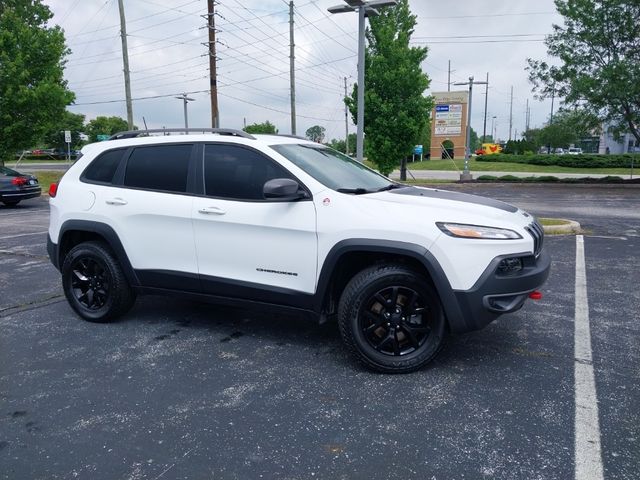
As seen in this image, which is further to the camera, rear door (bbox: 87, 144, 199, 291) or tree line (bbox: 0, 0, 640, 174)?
tree line (bbox: 0, 0, 640, 174)

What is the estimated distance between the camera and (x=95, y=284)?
193 inches

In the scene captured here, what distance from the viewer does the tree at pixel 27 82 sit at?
2075 cm

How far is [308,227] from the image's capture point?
383 centimetres

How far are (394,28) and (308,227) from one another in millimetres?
22608

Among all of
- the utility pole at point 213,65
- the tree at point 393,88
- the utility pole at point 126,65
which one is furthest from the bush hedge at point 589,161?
the utility pole at point 126,65

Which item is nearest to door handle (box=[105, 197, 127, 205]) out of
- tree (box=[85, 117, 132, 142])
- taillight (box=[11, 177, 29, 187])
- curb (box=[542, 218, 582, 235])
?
curb (box=[542, 218, 582, 235])

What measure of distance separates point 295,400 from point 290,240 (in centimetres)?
118

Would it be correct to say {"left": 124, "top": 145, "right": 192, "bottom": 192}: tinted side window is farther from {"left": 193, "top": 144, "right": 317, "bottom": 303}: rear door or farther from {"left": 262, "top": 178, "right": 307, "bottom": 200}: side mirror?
{"left": 262, "top": 178, "right": 307, "bottom": 200}: side mirror

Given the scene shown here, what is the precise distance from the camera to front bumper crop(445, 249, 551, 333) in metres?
3.42

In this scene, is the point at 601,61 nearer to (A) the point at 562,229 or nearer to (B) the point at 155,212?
(A) the point at 562,229

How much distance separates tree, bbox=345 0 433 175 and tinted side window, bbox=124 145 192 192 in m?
18.7

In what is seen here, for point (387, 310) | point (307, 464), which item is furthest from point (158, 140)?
point (307, 464)

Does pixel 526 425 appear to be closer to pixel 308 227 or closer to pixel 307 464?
pixel 307 464

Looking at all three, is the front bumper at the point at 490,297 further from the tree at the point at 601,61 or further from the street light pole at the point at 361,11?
the tree at the point at 601,61
